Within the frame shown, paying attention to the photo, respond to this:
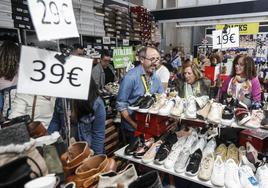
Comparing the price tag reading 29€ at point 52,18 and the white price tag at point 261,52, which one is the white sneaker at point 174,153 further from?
the white price tag at point 261,52

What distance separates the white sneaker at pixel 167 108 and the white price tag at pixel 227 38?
2.33 metres

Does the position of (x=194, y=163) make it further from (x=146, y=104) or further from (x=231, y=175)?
(x=146, y=104)

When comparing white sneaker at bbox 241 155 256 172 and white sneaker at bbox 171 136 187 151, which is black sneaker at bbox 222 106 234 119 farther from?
white sneaker at bbox 171 136 187 151

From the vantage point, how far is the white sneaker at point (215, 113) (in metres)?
1.64

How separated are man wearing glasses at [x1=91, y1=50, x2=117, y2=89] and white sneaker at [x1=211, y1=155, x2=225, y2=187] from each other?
121 inches

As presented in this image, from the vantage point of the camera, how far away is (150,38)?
6.66 metres

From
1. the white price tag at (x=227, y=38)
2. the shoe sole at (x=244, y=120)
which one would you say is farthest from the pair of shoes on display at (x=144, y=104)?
the white price tag at (x=227, y=38)

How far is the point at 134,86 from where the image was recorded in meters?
2.39

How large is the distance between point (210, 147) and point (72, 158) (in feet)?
3.56

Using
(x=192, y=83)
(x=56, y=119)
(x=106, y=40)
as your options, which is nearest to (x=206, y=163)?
(x=56, y=119)

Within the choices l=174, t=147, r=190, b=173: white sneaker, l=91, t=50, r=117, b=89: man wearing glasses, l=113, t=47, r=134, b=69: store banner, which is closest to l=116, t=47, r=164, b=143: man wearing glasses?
l=174, t=147, r=190, b=173: white sneaker

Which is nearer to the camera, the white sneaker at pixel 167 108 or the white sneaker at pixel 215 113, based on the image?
the white sneaker at pixel 215 113

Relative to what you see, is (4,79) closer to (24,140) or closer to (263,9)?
(24,140)

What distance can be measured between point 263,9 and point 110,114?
4880mm
